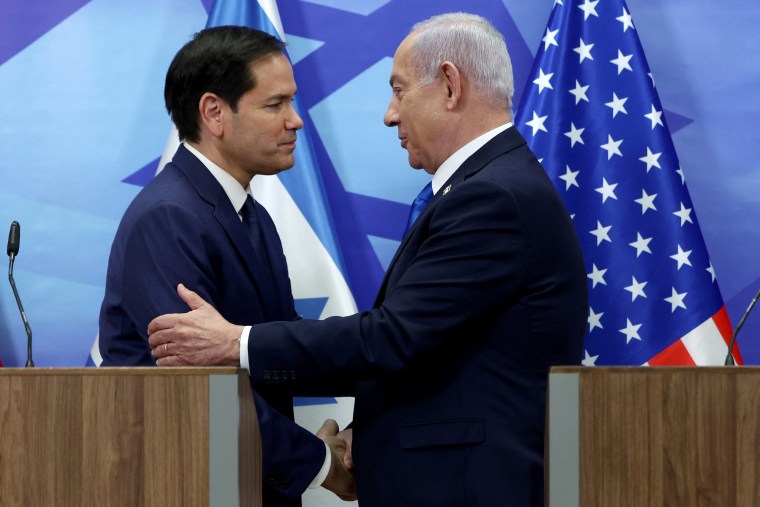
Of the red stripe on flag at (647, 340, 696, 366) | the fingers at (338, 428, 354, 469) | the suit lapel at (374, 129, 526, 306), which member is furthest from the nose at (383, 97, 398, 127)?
the red stripe on flag at (647, 340, 696, 366)

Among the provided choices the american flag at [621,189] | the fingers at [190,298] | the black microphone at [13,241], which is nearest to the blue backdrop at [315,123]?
the american flag at [621,189]

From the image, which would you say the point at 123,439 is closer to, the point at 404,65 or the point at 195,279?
the point at 195,279

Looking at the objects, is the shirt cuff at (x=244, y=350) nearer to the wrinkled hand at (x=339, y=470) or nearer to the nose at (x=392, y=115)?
the wrinkled hand at (x=339, y=470)

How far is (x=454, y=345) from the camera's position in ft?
7.31

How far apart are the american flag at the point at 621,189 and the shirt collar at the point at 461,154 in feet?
3.59

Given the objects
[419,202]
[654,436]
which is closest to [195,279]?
[654,436]

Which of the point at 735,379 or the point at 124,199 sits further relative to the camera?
the point at 124,199

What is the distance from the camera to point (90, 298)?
3875 millimetres

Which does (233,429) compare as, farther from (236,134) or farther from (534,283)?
(236,134)

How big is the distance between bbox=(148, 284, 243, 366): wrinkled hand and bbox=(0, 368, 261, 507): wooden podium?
403 millimetres

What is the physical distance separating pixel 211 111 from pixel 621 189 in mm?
1453

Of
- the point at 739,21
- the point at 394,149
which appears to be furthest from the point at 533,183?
the point at 739,21

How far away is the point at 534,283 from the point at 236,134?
3.06ft

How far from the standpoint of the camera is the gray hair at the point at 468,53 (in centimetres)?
249
